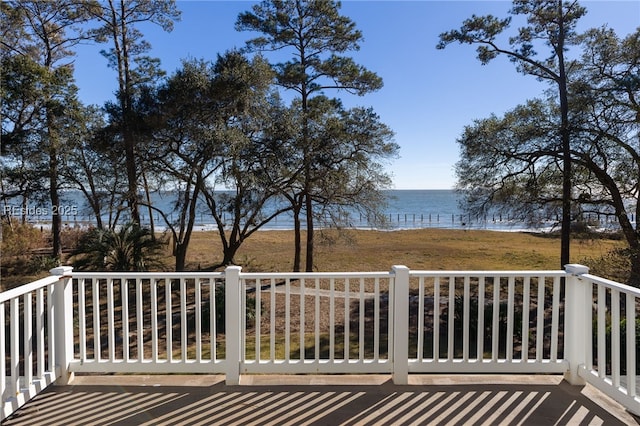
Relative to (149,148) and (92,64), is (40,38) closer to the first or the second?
(92,64)

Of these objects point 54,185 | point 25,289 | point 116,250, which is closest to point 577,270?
point 25,289

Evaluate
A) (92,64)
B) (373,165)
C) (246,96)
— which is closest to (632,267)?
(373,165)

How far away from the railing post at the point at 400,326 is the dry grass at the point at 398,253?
6.49 meters

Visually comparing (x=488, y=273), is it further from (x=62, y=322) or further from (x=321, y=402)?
(x=62, y=322)

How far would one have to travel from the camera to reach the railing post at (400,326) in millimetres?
2629

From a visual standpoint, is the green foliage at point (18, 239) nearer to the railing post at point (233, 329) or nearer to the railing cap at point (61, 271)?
the railing cap at point (61, 271)

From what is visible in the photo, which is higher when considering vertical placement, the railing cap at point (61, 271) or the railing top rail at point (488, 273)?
the railing cap at point (61, 271)

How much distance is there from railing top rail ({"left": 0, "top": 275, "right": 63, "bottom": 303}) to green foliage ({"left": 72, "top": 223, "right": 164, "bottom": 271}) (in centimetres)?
538

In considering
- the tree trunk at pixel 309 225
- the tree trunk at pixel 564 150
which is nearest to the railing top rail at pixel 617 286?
the tree trunk at pixel 564 150

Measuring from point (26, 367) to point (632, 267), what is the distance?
26.3 feet

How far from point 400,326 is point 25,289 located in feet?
7.51

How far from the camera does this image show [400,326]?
2664 millimetres

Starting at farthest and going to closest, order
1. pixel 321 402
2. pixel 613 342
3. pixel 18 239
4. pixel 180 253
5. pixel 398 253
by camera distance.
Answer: pixel 398 253 < pixel 18 239 < pixel 180 253 < pixel 321 402 < pixel 613 342

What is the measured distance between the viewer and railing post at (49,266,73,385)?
262cm
